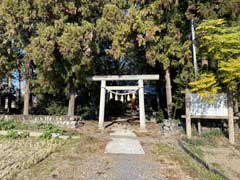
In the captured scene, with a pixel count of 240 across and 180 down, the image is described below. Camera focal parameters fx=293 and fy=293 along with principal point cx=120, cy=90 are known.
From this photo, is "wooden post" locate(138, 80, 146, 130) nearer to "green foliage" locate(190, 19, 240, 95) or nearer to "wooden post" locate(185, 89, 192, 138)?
"wooden post" locate(185, 89, 192, 138)

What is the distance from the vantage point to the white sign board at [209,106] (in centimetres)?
1091

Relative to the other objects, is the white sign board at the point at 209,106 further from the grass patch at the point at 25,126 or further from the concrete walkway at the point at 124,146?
the grass patch at the point at 25,126

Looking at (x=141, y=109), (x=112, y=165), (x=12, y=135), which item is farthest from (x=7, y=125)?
(x=112, y=165)

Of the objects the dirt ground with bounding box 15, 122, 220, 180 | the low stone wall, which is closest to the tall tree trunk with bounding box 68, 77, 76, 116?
the low stone wall

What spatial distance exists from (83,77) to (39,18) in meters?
3.62

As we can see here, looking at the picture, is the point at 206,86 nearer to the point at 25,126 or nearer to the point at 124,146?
the point at 124,146

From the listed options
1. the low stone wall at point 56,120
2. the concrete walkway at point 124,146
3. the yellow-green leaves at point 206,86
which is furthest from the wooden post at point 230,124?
the low stone wall at point 56,120

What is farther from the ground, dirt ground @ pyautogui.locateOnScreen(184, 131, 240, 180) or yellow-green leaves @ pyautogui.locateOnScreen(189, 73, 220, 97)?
yellow-green leaves @ pyautogui.locateOnScreen(189, 73, 220, 97)

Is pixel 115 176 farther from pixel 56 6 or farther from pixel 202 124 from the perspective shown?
pixel 56 6

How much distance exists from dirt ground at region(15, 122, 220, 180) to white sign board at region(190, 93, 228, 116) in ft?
8.11

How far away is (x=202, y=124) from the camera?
1230cm

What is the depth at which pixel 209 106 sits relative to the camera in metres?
11.2

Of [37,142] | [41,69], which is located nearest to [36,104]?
[41,69]

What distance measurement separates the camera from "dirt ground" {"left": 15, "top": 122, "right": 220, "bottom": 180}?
5.89 metres
